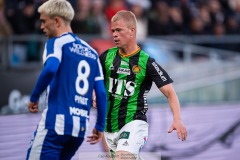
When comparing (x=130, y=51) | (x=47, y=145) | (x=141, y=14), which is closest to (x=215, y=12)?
(x=141, y=14)

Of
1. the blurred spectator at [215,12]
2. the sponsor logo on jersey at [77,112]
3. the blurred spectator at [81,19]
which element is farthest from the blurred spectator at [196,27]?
the sponsor logo on jersey at [77,112]

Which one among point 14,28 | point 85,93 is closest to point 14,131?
point 85,93

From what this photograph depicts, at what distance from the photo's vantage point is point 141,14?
13.8 metres

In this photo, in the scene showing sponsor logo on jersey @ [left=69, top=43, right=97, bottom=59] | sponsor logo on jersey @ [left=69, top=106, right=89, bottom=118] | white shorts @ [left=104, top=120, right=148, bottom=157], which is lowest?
white shorts @ [left=104, top=120, right=148, bottom=157]

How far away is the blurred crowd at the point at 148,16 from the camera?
11656 mm

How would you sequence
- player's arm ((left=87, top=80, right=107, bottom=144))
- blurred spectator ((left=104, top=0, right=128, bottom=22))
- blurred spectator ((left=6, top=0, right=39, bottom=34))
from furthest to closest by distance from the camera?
blurred spectator ((left=104, top=0, right=128, bottom=22)) < blurred spectator ((left=6, top=0, right=39, bottom=34)) < player's arm ((left=87, top=80, right=107, bottom=144))

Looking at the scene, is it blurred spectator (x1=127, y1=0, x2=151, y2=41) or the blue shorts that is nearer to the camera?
the blue shorts

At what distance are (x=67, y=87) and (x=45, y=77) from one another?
260 millimetres

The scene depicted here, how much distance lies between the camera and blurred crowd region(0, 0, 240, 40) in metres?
11.7

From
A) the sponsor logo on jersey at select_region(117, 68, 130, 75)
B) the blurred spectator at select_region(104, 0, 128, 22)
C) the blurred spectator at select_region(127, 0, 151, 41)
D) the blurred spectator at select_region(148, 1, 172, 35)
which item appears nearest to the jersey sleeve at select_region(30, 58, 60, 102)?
the sponsor logo on jersey at select_region(117, 68, 130, 75)

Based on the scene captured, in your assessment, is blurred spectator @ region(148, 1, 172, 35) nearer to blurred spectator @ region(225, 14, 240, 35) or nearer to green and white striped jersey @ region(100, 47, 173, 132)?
blurred spectator @ region(225, 14, 240, 35)

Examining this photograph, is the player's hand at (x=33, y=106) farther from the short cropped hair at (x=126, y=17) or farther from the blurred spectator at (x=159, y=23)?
the blurred spectator at (x=159, y=23)

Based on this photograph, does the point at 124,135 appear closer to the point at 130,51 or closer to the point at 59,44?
the point at 130,51

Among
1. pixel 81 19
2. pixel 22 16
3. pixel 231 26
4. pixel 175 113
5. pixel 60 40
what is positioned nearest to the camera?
pixel 60 40
